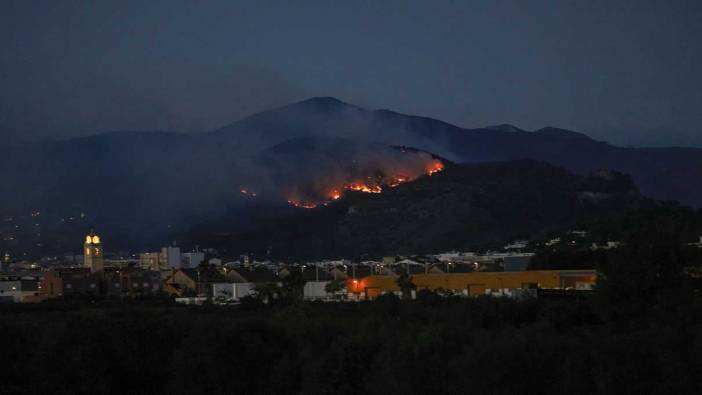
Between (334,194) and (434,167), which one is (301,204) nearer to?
(334,194)

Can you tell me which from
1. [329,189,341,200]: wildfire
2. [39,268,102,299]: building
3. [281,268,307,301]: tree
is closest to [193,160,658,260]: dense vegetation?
[329,189,341,200]: wildfire

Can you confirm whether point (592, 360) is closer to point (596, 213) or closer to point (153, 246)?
point (596, 213)

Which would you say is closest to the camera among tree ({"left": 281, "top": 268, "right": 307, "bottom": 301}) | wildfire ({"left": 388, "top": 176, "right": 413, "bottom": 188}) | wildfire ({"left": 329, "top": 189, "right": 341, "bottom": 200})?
tree ({"left": 281, "top": 268, "right": 307, "bottom": 301})

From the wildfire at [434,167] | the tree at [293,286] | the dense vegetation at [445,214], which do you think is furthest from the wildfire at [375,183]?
the tree at [293,286]

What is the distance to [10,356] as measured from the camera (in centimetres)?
3416

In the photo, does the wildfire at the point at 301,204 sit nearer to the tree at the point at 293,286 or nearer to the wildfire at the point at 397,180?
the wildfire at the point at 397,180

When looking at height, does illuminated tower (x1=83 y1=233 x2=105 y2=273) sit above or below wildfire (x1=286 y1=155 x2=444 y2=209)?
below

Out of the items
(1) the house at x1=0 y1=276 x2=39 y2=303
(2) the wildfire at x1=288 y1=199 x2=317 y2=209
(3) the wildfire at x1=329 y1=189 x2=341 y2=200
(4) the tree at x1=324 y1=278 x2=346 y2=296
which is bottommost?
(4) the tree at x1=324 y1=278 x2=346 y2=296

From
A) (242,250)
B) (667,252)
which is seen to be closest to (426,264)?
(667,252)

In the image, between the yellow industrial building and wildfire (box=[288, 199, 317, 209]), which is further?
wildfire (box=[288, 199, 317, 209])

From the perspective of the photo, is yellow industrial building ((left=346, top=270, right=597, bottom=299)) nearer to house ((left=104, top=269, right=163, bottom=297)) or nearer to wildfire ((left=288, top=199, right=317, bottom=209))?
house ((left=104, top=269, right=163, bottom=297))

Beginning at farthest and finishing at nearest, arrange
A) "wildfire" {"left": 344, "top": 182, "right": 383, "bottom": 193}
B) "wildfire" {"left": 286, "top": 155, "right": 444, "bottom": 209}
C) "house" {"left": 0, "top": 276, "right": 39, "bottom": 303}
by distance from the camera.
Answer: "wildfire" {"left": 286, "top": 155, "right": 444, "bottom": 209}, "wildfire" {"left": 344, "top": 182, "right": 383, "bottom": 193}, "house" {"left": 0, "top": 276, "right": 39, "bottom": 303}

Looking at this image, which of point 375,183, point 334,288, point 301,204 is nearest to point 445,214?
point 375,183

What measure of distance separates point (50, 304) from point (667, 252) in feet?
121
